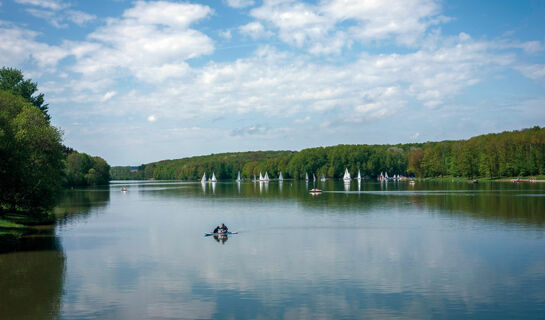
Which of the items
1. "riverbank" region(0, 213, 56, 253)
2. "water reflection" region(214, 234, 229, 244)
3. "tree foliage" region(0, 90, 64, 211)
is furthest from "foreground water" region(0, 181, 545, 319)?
"tree foliage" region(0, 90, 64, 211)

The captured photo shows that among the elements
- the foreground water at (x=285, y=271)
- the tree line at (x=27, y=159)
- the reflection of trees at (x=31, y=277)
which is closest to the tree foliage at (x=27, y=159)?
the tree line at (x=27, y=159)

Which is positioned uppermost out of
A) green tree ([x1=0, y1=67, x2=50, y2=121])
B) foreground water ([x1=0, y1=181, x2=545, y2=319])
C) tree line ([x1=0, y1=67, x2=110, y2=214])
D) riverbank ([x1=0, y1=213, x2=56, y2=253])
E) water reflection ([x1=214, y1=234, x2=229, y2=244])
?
green tree ([x1=0, y1=67, x2=50, y2=121])

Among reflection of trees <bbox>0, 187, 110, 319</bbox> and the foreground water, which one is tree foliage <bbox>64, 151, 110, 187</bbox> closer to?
reflection of trees <bbox>0, 187, 110, 319</bbox>

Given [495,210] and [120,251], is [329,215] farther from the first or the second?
[120,251]

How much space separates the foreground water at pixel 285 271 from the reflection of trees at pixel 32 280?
0.17ft

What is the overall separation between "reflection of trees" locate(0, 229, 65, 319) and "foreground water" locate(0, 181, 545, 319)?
0.17 feet

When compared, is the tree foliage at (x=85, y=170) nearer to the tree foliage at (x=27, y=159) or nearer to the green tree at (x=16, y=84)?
the green tree at (x=16, y=84)

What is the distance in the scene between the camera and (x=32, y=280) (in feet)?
84.0

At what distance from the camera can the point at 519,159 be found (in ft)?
468

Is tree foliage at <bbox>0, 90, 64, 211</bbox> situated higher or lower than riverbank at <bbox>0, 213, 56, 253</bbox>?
higher

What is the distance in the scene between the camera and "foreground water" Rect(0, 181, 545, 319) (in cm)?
2055

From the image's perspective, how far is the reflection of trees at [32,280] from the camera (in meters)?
20.6

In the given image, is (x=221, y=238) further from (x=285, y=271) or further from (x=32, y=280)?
(x=32, y=280)

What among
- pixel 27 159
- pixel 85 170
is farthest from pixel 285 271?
pixel 85 170
